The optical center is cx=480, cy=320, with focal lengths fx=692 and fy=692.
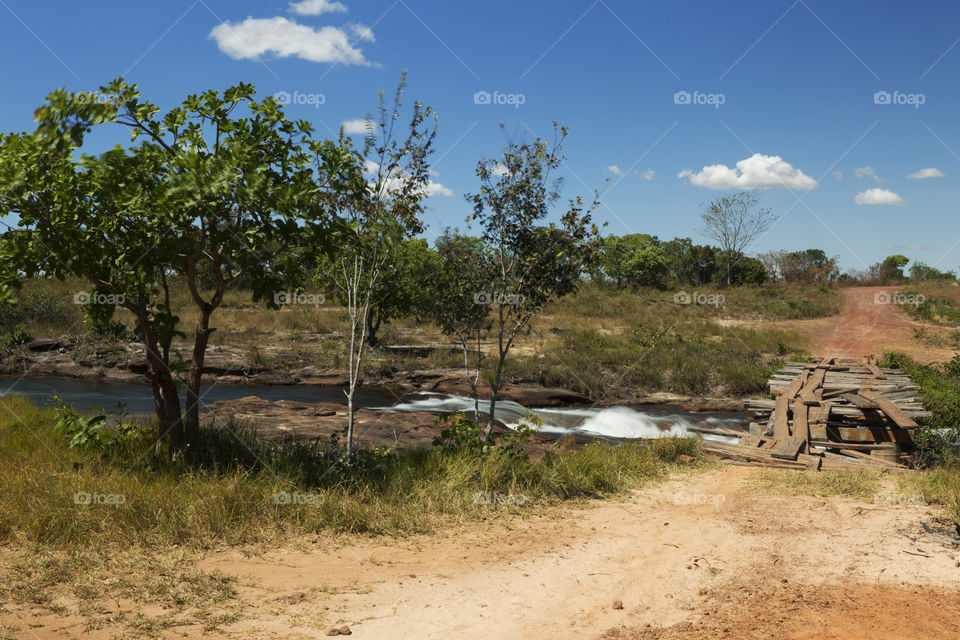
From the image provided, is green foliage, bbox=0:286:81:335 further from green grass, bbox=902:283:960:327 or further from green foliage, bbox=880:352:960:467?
green grass, bbox=902:283:960:327

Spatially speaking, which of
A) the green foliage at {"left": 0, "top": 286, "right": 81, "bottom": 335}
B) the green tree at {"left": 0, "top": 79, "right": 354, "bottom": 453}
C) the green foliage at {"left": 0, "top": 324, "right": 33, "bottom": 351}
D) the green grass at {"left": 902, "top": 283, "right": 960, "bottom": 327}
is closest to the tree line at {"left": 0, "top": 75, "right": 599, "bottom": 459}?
the green tree at {"left": 0, "top": 79, "right": 354, "bottom": 453}

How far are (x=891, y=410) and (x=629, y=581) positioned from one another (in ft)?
29.6

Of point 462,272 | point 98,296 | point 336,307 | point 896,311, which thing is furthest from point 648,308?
point 98,296

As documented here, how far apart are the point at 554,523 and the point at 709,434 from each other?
9.37 meters

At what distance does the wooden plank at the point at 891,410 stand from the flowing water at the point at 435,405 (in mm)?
3148

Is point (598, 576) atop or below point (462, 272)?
below

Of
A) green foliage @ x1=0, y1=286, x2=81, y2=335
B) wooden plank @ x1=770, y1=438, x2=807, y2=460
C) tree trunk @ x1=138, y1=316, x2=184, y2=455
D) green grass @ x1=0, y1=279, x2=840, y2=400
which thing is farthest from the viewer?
green foliage @ x1=0, y1=286, x2=81, y2=335

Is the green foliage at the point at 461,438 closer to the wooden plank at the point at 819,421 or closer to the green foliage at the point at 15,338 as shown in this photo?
the wooden plank at the point at 819,421

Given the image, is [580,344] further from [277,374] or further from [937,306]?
[937,306]

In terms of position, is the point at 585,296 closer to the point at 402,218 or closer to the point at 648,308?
the point at 648,308

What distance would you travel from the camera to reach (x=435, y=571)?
6.18 m

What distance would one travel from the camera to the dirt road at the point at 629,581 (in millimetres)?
5082

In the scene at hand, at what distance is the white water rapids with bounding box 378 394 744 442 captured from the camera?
16.0m

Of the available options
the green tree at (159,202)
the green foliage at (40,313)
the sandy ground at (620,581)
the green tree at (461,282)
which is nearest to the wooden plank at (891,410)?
the sandy ground at (620,581)
